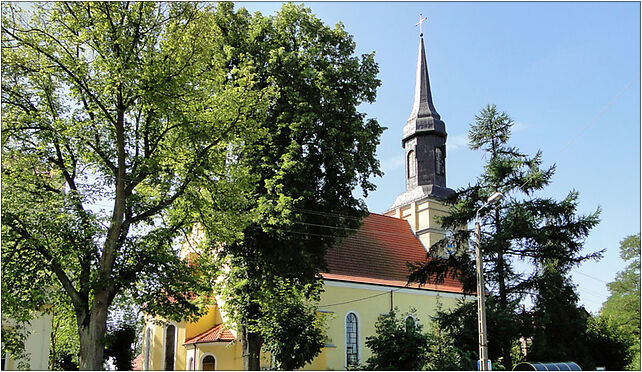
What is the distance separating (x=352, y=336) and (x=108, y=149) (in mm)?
18162

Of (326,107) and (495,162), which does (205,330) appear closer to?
(326,107)

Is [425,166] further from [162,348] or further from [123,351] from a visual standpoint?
[123,351]

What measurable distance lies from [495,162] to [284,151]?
333 inches

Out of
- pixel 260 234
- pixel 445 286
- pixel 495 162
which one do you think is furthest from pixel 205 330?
pixel 495 162

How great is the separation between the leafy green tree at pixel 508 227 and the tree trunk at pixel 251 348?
7512 millimetres

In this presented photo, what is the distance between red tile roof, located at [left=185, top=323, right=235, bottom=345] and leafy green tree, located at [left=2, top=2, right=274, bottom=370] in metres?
10.6

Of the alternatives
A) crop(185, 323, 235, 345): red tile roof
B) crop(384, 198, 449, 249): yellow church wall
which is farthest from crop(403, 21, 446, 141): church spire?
crop(185, 323, 235, 345): red tile roof

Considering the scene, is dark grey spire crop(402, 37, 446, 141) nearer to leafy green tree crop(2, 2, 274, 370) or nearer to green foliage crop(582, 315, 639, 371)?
green foliage crop(582, 315, 639, 371)

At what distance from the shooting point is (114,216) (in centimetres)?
1606

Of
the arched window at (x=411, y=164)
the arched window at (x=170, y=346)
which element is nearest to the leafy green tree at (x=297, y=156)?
the arched window at (x=170, y=346)

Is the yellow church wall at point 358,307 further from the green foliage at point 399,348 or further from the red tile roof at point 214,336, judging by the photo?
the green foliage at point 399,348

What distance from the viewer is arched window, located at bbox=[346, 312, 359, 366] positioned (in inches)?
1189

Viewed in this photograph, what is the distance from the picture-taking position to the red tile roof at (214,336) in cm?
2791

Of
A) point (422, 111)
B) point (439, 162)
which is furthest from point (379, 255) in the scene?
point (422, 111)
